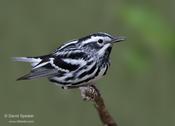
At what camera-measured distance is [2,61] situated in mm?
7613

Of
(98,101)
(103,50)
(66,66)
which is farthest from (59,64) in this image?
(98,101)

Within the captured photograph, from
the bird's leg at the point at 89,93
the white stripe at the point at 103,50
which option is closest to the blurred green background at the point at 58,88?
the white stripe at the point at 103,50

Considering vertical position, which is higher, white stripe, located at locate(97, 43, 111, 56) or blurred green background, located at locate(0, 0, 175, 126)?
blurred green background, located at locate(0, 0, 175, 126)

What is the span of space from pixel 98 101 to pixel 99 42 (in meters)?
0.75

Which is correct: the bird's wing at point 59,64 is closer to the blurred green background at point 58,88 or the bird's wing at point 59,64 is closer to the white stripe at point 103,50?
→ the white stripe at point 103,50

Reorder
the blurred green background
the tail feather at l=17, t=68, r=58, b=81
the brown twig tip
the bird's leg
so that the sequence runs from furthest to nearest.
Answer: the blurred green background
the tail feather at l=17, t=68, r=58, b=81
the bird's leg
the brown twig tip

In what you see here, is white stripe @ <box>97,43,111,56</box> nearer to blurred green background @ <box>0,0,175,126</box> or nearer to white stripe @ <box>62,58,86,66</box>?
white stripe @ <box>62,58,86,66</box>

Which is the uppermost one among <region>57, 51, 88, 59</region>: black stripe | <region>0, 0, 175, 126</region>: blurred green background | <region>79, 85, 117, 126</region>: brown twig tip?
<region>0, 0, 175, 126</region>: blurred green background

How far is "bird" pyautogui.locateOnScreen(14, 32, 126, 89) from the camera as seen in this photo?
15.9 feet

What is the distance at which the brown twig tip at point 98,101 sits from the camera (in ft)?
12.9

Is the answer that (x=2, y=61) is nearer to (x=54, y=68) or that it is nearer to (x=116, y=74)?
(x=116, y=74)

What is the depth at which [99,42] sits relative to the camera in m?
4.92

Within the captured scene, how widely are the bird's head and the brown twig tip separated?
32 cm

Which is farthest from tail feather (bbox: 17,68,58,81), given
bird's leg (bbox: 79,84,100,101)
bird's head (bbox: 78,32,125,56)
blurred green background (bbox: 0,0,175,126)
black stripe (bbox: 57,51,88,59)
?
blurred green background (bbox: 0,0,175,126)
